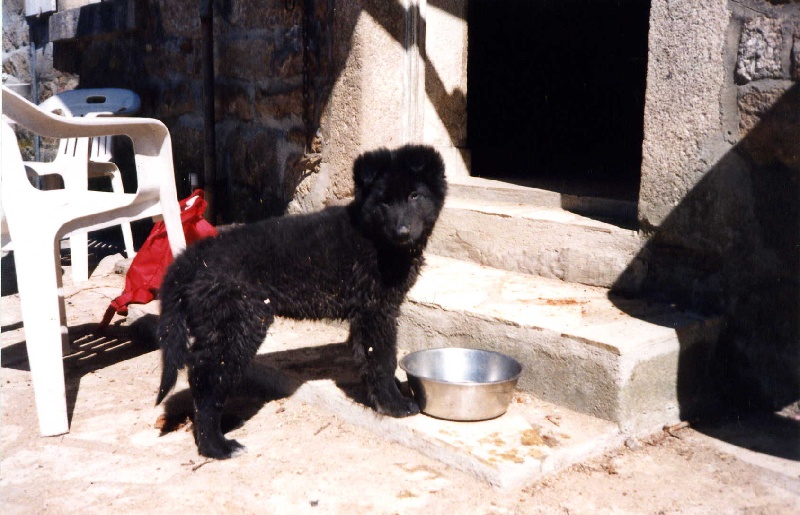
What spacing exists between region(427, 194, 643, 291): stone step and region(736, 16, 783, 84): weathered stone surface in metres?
0.83

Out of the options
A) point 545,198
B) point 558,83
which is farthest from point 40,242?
point 558,83

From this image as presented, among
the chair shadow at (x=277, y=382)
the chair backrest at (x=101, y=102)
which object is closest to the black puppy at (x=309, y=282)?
the chair shadow at (x=277, y=382)

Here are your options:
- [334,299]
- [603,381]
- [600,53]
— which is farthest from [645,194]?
[600,53]

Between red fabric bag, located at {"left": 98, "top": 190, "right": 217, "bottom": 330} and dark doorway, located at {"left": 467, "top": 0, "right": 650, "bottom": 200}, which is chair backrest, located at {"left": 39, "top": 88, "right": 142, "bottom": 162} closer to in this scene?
red fabric bag, located at {"left": 98, "top": 190, "right": 217, "bottom": 330}

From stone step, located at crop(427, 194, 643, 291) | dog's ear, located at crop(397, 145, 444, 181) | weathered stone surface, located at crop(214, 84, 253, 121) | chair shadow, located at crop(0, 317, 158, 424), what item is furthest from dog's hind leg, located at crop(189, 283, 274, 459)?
weathered stone surface, located at crop(214, 84, 253, 121)

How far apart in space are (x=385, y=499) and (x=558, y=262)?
1707 mm

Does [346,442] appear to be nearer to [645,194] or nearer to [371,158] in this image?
[371,158]

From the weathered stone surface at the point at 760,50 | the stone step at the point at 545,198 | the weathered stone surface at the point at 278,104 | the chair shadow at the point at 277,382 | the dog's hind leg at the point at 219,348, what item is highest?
the weathered stone surface at the point at 760,50

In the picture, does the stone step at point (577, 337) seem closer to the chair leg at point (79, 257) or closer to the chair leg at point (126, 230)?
the chair leg at point (79, 257)

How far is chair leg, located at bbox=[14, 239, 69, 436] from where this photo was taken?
2.81m

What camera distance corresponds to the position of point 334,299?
9.53 feet

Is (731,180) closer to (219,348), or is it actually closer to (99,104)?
(219,348)

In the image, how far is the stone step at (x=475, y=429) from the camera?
8.23 ft

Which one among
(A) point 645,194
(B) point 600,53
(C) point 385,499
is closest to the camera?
(C) point 385,499
